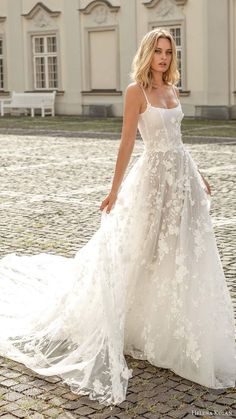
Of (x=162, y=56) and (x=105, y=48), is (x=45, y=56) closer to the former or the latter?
(x=105, y=48)

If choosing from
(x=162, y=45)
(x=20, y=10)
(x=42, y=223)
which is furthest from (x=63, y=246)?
(x=20, y=10)

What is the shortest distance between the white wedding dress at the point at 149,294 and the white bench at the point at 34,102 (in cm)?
2290

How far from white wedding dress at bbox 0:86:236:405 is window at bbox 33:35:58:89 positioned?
2354cm

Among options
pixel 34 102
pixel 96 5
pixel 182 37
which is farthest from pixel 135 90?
pixel 34 102

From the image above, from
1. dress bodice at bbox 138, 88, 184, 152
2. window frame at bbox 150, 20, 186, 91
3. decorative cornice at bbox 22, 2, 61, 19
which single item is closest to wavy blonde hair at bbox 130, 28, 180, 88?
dress bodice at bbox 138, 88, 184, 152

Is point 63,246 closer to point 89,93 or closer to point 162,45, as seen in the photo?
point 162,45

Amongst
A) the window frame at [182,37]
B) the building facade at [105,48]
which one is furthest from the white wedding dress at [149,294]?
the window frame at [182,37]

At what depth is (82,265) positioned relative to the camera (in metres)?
4.79

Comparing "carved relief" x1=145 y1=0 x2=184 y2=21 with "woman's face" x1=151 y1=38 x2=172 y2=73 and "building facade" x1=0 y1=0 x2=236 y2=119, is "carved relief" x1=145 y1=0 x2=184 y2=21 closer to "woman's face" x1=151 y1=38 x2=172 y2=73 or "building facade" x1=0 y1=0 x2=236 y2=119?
"building facade" x1=0 y1=0 x2=236 y2=119

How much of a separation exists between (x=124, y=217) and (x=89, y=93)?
2245 centimetres

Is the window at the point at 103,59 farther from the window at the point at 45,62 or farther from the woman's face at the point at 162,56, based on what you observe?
the woman's face at the point at 162,56

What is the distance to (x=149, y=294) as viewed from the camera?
4.59 m

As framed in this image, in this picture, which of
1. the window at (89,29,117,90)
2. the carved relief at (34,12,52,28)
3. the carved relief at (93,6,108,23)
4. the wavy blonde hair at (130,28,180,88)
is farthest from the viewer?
the carved relief at (34,12,52,28)

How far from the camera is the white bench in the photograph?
27.4m
